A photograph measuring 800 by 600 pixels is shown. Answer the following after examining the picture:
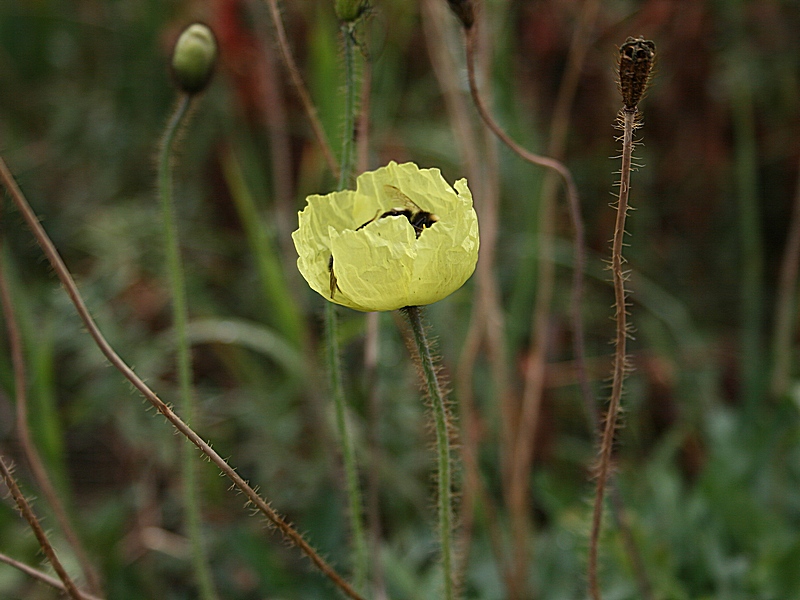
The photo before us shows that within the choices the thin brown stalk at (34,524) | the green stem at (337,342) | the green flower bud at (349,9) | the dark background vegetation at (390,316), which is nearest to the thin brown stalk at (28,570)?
the thin brown stalk at (34,524)

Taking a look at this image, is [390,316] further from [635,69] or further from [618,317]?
[635,69]

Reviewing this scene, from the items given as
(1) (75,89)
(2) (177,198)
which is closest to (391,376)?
(2) (177,198)

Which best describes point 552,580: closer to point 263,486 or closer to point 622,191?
point 263,486

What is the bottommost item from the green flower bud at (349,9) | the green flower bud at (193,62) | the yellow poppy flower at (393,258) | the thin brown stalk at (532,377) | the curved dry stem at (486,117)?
the thin brown stalk at (532,377)

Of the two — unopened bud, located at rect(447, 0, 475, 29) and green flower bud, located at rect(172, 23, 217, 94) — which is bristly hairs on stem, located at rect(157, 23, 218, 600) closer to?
green flower bud, located at rect(172, 23, 217, 94)

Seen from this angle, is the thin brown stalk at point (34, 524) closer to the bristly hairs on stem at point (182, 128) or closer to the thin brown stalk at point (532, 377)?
the bristly hairs on stem at point (182, 128)

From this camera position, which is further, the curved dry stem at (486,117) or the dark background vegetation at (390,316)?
A: the dark background vegetation at (390,316)

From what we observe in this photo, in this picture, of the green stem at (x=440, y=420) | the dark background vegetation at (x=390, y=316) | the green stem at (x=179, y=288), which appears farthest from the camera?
the dark background vegetation at (x=390, y=316)

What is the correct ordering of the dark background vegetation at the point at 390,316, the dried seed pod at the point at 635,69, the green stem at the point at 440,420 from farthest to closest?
the dark background vegetation at the point at 390,316
the green stem at the point at 440,420
the dried seed pod at the point at 635,69
